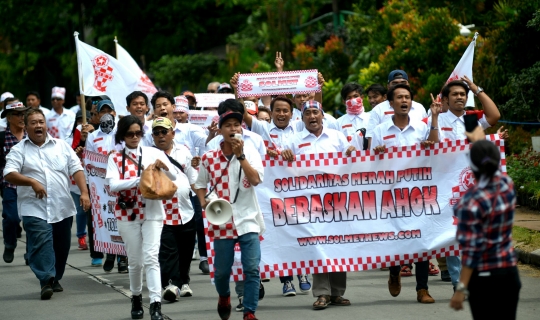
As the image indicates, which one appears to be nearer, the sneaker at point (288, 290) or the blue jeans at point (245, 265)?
the blue jeans at point (245, 265)

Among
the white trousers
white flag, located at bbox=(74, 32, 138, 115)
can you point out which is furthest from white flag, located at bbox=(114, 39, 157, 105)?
the white trousers

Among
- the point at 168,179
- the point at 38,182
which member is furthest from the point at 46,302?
the point at 168,179

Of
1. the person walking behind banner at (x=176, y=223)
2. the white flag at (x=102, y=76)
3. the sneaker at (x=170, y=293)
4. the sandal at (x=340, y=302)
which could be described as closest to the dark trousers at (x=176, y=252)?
the person walking behind banner at (x=176, y=223)

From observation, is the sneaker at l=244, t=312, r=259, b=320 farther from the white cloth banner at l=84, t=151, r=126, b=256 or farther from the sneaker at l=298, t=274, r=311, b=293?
the white cloth banner at l=84, t=151, r=126, b=256

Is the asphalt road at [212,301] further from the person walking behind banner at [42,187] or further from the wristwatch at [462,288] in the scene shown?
the wristwatch at [462,288]

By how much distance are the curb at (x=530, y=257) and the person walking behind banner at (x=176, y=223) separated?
383 cm

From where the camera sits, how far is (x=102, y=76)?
1281 centimetres

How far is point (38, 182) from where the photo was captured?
9.91m

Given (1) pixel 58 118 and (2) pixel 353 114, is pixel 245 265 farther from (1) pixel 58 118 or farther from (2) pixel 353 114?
(1) pixel 58 118

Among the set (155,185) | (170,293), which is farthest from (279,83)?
(155,185)

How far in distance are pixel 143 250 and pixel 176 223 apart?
3.53 feet

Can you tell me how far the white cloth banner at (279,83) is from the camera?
34.6 ft

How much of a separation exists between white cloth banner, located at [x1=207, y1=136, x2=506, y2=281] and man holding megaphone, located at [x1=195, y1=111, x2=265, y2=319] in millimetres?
1098

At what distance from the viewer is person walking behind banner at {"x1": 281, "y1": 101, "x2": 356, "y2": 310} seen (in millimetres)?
8844
